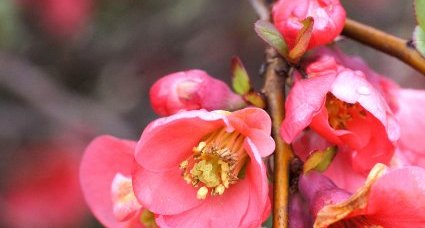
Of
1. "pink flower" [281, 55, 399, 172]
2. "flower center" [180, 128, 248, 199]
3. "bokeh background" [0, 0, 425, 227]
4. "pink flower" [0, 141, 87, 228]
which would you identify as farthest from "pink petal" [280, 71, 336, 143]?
"pink flower" [0, 141, 87, 228]

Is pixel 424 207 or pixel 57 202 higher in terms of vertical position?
pixel 424 207

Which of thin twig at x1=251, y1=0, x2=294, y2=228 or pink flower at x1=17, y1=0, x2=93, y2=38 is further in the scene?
pink flower at x1=17, y1=0, x2=93, y2=38

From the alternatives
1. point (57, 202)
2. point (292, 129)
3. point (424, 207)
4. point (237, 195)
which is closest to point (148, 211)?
point (237, 195)

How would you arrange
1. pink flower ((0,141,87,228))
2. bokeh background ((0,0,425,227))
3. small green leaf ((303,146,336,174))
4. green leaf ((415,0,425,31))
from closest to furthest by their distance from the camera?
small green leaf ((303,146,336,174)), green leaf ((415,0,425,31)), bokeh background ((0,0,425,227)), pink flower ((0,141,87,228))

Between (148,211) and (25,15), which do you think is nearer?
(148,211)

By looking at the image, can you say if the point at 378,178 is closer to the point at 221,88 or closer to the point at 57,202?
the point at 221,88

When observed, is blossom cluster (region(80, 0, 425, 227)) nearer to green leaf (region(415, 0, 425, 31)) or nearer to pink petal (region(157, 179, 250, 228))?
pink petal (region(157, 179, 250, 228))
